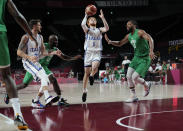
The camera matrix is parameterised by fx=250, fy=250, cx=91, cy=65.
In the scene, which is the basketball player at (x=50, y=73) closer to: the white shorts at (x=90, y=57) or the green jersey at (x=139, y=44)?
the white shorts at (x=90, y=57)

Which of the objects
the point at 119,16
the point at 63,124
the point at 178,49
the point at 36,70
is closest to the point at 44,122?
the point at 63,124

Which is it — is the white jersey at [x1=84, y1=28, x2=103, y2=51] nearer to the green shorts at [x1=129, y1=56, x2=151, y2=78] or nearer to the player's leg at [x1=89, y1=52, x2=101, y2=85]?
the player's leg at [x1=89, y1=52, x2=101, y2=85]

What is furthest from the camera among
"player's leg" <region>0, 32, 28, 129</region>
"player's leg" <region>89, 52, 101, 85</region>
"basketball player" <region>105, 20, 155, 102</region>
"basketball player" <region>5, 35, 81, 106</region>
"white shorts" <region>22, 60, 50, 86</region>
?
"basketball player" <region>105, 20, 155, 102</region>

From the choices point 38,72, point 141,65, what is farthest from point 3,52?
point 141,65

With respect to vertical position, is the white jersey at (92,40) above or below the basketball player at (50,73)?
above

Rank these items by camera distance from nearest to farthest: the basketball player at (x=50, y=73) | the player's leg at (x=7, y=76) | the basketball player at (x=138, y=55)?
the player's leg at (x=7, y=76) → the basketball player at (x=50, y=73) → the basketball player at (x=138, y=55)

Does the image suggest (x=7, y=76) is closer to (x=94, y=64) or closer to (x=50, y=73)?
(x=50, y=73)

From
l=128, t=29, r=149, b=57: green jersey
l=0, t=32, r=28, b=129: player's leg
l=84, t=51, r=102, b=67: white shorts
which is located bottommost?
l=0, t=32, r=28, b=129: player's leg

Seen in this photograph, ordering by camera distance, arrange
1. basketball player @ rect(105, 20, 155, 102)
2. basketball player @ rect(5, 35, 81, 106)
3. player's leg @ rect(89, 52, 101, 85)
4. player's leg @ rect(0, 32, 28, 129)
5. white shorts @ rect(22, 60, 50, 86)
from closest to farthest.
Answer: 1. player's leg @ rect(0, 32, 28, 129)
2. white shorts @ rect(22, 60, 50, 86)
3. basketball player @ rect(5, 35, 81, 106)
4. player's leg @ rect(89, 52, 101, 85)
5. basketball player @ rect(105, 20, 155, 102)

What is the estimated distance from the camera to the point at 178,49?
23359mm

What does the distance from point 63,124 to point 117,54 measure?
99.7 ft

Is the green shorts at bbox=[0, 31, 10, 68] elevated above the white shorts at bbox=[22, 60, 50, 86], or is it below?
above

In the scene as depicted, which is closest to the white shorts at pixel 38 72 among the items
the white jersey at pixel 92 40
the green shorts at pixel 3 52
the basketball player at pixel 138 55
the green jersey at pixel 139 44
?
the white jersey at pixel 92 40

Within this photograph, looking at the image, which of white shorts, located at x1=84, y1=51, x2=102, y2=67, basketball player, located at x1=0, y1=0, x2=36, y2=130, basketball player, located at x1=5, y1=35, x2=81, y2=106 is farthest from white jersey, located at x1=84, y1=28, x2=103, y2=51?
basketball player, located at x1=0, y1=0, x2=36, y2=130
